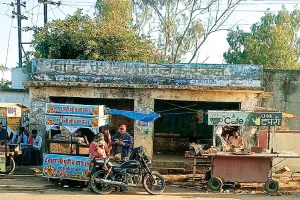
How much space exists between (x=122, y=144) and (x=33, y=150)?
12.6ft

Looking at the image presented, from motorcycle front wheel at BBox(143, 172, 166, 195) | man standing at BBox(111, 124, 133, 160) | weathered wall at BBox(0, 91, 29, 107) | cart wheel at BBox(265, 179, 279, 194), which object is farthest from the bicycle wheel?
weathered wall at BBox(0, 91, 29, 107)

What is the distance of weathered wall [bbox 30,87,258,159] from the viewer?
46.8ft

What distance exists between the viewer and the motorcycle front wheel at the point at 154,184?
10.7m

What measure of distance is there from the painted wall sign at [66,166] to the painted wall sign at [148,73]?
147 inches

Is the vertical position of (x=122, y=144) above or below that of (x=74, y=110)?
below

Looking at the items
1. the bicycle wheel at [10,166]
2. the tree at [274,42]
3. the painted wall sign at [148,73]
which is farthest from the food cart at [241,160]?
the tree at [274,42]

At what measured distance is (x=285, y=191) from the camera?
11602mm

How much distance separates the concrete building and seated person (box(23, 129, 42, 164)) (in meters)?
0.45

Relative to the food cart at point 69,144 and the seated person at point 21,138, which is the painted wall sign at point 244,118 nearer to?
the food cart at point 69,144

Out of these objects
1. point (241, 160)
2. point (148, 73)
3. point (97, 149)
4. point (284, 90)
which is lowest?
point (241, 160)

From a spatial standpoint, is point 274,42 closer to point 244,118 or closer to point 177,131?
point 177,131

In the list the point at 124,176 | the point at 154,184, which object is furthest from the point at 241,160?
the point at 124,176

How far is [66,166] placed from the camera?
37.7 feet

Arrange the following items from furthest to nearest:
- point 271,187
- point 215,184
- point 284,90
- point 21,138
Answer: point 284,90
point 21,138
point 215,184
point 271,187
